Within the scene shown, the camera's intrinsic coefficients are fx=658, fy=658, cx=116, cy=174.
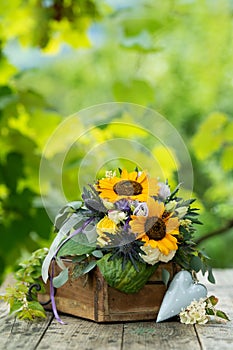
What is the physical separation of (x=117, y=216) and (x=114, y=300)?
135 mm

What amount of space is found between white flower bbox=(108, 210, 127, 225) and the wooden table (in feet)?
0.54

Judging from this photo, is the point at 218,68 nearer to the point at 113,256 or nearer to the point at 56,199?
the point at 56,199

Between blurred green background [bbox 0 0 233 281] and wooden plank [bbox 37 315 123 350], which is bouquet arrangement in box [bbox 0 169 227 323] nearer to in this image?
wooden plank [bbox 37 315 123 350]

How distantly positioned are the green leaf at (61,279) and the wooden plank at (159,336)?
0.13m

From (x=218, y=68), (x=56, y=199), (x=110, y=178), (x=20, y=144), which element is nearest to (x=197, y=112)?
(x=218, y=68)

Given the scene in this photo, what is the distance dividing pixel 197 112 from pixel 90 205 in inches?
187

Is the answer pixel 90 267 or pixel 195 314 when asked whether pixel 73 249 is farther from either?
pixel 195 314

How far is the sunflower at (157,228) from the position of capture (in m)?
1.02

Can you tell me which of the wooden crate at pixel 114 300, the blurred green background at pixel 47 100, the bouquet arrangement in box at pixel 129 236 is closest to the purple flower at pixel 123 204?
the bouquet arrangement in box at pixel 129 236

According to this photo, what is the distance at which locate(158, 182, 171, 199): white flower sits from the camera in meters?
1.08

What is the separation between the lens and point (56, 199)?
1546mm

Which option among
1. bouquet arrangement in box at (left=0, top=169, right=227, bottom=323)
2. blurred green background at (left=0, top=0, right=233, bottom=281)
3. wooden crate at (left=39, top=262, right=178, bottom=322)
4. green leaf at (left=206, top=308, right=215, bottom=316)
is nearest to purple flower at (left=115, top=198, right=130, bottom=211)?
bouquet arrangement in box at (left=0, top=169, right=227, bottom=323)

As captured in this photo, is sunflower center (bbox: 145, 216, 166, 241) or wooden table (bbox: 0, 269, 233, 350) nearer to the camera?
wooden table (bbox: 0, 269, 233, 350)

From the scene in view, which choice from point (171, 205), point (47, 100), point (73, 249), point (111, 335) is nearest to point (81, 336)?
point (111, 335)
